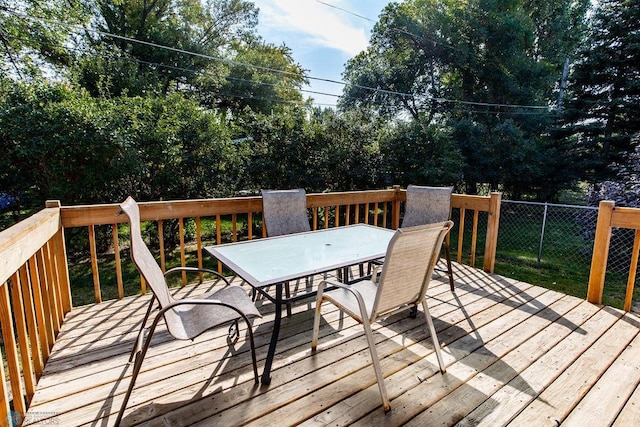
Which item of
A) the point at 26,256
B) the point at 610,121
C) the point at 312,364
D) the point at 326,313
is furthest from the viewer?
the point at 610,121

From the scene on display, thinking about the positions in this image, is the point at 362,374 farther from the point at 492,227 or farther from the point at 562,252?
the point at 562,252

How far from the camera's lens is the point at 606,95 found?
34.0 ft

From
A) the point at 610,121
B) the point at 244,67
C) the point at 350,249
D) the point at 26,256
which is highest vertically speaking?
the point at 244,67

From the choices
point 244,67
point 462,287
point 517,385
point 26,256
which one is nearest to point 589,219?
point 462,287

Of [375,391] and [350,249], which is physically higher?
[350,249]

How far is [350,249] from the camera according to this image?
2.49 metres

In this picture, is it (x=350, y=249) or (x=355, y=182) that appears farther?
(x=355, y=182)

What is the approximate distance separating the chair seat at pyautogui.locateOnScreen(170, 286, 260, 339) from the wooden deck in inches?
14.1

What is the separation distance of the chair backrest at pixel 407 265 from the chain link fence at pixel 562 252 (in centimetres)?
317

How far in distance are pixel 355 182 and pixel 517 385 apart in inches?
232

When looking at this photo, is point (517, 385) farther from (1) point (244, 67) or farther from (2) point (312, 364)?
(1) point (244, 67)

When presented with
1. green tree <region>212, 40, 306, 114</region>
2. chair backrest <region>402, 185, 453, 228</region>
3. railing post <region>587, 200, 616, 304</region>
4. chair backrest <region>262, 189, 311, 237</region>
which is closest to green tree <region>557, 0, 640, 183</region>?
railing post <region>587, 200, 616, 304</region>

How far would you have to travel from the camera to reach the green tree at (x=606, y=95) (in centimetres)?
940

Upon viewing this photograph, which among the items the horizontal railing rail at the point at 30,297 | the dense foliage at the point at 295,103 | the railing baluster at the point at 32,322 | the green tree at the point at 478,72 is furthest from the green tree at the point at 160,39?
the railing baluster at the point at 32,322
